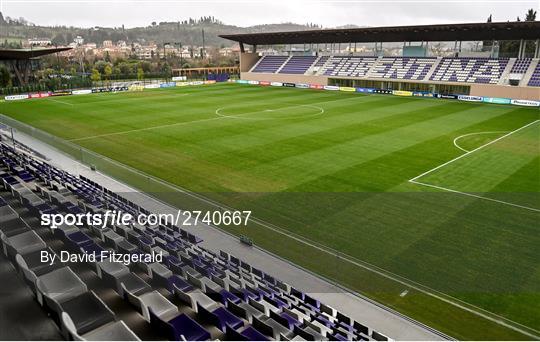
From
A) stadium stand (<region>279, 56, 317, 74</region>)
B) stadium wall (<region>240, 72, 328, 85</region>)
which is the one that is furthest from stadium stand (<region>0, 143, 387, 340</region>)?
stadium stand (<region>279, 56, 317, 74</region>)

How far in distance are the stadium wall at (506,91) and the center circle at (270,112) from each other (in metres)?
20.3

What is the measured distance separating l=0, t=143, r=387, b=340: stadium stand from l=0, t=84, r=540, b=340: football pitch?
205 cm

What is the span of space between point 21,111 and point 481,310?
43228 millimetres

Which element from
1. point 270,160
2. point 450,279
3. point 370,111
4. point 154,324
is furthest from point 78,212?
point 370,111

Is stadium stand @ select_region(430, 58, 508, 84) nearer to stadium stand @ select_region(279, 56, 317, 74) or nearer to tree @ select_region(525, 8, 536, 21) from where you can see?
stadium stand @ select_region(279, 56, 317, 74)

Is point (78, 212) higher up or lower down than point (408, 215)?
higher up

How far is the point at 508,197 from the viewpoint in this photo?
1647cm

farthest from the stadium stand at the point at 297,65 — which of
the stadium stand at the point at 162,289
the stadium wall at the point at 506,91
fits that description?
the stadium stand at the point at 162,289

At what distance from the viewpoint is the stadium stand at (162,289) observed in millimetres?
6316

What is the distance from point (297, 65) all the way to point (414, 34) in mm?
20483

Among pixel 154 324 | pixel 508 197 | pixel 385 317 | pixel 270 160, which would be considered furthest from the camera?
pixel 270 160

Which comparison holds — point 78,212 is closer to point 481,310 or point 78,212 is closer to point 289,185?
point 289,185

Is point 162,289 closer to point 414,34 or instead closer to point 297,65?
point 414,34

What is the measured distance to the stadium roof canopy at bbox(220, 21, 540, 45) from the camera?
4463 centimetres
